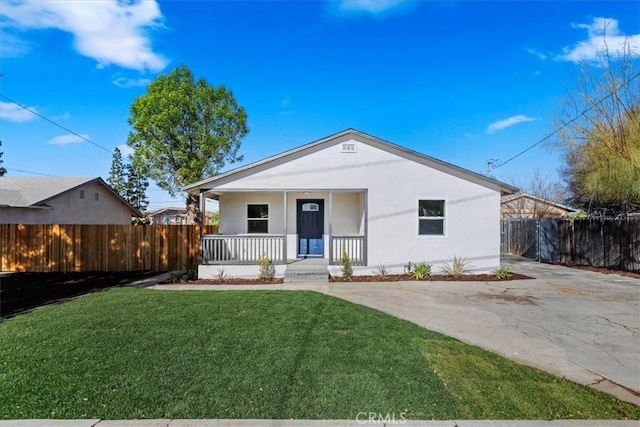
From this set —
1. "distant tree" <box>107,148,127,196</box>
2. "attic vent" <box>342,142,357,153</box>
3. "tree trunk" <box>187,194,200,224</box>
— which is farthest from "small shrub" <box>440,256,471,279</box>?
"distant tree" <box>107,148,127,196</box>

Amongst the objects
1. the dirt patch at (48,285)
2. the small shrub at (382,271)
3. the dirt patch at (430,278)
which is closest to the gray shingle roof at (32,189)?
the dirt patch at (48,285)

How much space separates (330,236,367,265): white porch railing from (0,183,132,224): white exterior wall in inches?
517

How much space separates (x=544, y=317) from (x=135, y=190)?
41639 mm

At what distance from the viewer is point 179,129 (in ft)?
71.5

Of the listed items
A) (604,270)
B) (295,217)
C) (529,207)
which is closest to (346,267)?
(295,217)

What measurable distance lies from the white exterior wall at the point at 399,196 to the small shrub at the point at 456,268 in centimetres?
16

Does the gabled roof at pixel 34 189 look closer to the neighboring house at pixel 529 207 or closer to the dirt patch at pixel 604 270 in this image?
the dirt patch at pixel 604 270

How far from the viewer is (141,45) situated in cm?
1212

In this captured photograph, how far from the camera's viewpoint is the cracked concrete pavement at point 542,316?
4.53 meters

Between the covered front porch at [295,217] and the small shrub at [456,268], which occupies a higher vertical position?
the covered front porch at [295,217]

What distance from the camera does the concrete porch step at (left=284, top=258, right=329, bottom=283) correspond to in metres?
10.7

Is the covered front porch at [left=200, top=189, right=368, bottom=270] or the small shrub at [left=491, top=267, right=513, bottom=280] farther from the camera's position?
the covered front porch at [left=200, top=189, right=368, bottom=270]

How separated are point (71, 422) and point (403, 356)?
135 inches

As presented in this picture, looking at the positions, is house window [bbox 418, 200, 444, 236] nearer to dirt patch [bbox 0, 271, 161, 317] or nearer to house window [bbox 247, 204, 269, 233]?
house window [bbox 247, 204, 269, 233]
